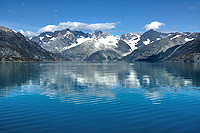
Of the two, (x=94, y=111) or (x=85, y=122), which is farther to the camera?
(x=94, y=111)

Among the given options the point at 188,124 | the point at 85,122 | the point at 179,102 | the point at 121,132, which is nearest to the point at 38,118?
the point at 85,122

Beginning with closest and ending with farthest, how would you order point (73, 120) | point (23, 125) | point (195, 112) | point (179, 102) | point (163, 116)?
1. point (23, 125)
2. point (73, 120)
3. point (163, 116)
4. point (195, 112)
5. point (179, 102)

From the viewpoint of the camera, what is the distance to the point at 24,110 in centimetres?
3644

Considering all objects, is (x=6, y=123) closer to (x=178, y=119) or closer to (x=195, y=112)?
(x=178, y=119)

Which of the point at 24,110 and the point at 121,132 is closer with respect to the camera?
the point at 121,132

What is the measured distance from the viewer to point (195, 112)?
34969mm

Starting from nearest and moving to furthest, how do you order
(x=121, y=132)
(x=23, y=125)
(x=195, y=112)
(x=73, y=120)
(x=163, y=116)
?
(x=121, y=132)
(x=23, y=125)
(x=73, y=120)
(x=163, y=116)
(x=195, y=112)

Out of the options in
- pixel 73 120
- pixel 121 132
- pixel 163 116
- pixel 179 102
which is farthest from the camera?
pixel 179 102

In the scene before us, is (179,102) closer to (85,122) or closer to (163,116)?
(163,116)

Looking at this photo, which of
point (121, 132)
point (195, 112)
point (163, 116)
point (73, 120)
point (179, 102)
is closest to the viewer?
point (121, 132)

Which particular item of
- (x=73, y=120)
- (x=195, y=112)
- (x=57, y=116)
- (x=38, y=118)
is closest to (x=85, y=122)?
(x=73, y=120)

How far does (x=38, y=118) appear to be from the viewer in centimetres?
3122

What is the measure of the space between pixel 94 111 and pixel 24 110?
13.1 meters

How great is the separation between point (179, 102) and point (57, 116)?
88.4ft
